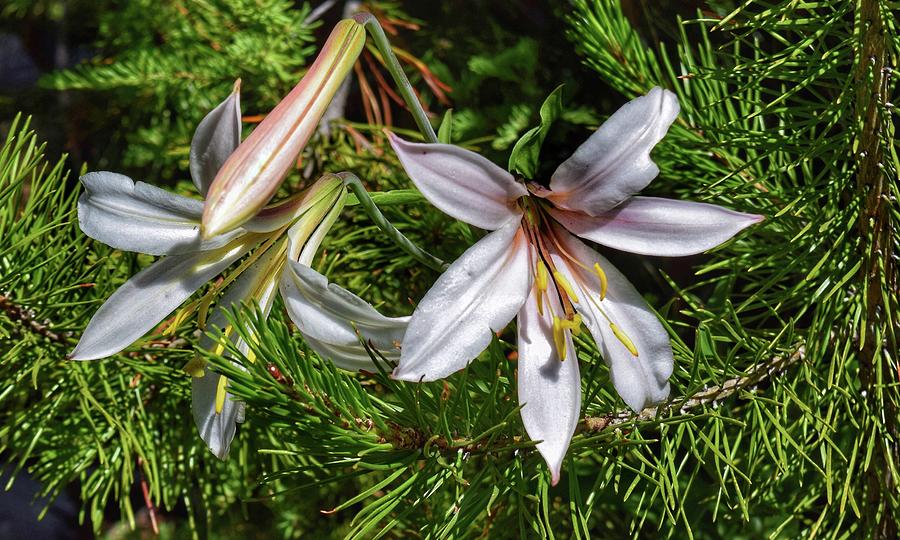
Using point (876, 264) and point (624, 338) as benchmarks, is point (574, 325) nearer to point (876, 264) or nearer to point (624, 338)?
point (624, 338)

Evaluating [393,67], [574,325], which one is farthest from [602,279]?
[393,67]

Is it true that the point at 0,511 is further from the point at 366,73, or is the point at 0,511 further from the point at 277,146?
the point at 277,146

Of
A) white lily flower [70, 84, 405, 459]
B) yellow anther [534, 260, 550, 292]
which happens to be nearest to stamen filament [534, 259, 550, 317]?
yellow anther [534, 260, 550, 292]

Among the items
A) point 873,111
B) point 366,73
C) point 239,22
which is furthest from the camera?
point 366,73

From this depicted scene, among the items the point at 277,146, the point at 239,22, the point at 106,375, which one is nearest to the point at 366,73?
the point at 239,22

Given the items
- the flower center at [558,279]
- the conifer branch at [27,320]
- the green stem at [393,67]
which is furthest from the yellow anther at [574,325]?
the conifer branch at [27,320]

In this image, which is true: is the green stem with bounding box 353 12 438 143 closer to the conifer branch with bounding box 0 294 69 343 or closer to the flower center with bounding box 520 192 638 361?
the flower center with bounding box 520 192 638 361

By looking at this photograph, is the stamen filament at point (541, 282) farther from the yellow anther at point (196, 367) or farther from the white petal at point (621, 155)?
the yellow anther at point (196, 367)
